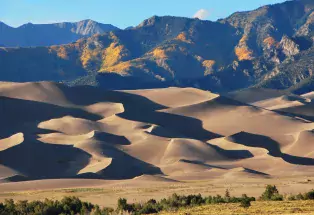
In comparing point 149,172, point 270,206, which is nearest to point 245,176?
point 149,172

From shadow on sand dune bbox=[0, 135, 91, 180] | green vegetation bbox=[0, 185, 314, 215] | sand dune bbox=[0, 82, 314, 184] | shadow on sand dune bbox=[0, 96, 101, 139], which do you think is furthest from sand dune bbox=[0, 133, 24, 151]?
green vegetation bbox=[0, 185, 314, 215]

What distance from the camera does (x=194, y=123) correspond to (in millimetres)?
133000

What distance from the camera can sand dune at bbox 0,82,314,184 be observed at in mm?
91688

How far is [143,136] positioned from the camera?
112375mm

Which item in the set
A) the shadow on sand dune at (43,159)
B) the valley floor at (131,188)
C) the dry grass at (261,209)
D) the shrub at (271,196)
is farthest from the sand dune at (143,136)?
the dry grass at (261,209)

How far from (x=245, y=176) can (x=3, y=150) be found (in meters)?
30.8

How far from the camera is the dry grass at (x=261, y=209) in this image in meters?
37.9

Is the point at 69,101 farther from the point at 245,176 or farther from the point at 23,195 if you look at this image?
the point at 23,195

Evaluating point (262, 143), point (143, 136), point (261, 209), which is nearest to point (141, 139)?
point (143, 136)

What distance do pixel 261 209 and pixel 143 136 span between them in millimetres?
73105

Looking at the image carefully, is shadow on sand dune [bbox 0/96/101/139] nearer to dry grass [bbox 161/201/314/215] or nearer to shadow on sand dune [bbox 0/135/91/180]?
shadow on sand dune [bbox 0/135/91/180]

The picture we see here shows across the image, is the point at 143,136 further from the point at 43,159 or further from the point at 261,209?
the point at 261,209

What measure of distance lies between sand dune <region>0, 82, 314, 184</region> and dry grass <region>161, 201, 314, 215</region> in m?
39.2

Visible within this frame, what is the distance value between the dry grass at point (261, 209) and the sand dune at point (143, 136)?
3922 cm
